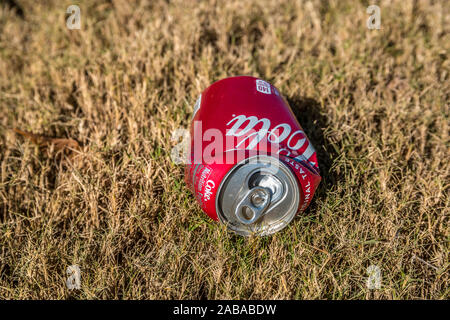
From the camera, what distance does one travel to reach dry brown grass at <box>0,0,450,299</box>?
1.67 meters

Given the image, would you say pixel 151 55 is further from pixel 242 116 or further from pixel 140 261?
pixel 140 261

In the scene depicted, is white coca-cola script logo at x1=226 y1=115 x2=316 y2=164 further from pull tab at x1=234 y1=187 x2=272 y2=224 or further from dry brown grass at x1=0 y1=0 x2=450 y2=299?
dry brown grass at x1=0 y1=0 x2=450 y2=299

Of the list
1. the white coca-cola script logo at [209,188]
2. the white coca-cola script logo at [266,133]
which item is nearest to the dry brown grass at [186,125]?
the white coca-cola script logo at [209,188]

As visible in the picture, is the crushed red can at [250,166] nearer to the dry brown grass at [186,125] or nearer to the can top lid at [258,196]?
the can top lid at [258,196]

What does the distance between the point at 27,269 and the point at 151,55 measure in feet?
4.63

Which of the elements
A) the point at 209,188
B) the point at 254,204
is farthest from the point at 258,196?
the point at 209,188

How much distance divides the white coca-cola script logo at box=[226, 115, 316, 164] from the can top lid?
77 mm

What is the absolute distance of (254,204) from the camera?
1646mm

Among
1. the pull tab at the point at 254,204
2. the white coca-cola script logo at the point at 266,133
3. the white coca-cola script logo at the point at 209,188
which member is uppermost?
the white coca-cola script logo at the point at 266,133

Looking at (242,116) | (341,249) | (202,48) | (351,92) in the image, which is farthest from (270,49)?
(341,249)

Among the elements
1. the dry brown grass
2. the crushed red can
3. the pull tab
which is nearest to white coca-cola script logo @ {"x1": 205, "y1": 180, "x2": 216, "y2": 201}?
the crushed red can

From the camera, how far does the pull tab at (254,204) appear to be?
1600mm

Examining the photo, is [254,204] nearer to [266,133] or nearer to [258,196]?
[258,196]

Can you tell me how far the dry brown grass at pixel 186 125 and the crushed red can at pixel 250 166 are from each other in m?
0.13
